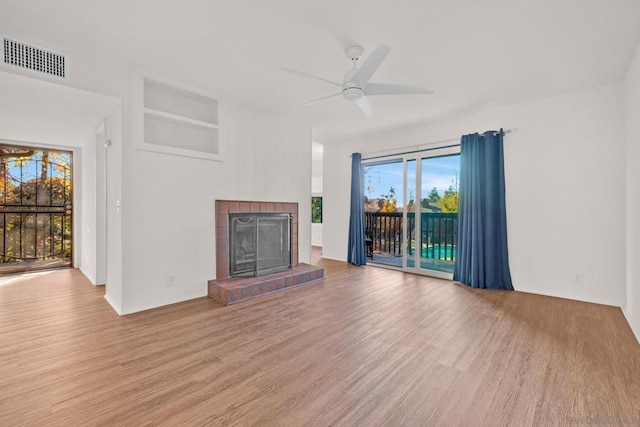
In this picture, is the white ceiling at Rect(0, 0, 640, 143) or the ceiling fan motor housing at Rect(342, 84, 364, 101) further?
the ceiling fan motor housing at Rect(342, 84, 364, 101)

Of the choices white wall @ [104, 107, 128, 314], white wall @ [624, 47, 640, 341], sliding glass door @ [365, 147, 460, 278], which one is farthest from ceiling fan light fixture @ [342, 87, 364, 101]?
sliding glass door @ [365, 147, 460, 278]

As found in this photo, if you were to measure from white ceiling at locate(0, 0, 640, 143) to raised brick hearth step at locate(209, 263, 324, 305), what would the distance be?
2.39 m

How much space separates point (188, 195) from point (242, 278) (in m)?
1.26

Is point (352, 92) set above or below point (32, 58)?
below

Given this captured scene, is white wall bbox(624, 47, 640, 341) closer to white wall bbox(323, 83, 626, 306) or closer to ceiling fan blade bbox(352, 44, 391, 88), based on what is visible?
white wall bbox(323, 83, 626, 306)

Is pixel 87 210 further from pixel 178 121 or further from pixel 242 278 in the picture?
pixel 242 278

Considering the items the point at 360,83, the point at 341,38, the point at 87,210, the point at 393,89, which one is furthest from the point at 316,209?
the point at 341,38

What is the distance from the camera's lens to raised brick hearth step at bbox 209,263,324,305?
10.7 feet

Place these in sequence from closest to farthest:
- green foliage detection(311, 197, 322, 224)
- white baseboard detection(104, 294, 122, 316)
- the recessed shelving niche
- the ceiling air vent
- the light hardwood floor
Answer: the light hardwood floor
the ceiling air vent
white baseboard detection(104, 294, 122, 316)
the recessed shelving niche
green foliage detection(311, 197, 322, 224)

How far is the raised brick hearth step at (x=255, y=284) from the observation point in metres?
3.25

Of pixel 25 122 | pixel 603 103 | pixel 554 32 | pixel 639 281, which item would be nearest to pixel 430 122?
pixel 603 103

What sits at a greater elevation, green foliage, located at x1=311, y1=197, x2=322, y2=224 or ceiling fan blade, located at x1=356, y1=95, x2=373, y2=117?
ceiling fan blade, located at x1=356, y1=95, x2=373, y2=117

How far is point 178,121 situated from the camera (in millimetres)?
3457

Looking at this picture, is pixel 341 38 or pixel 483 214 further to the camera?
pixel 483 214
